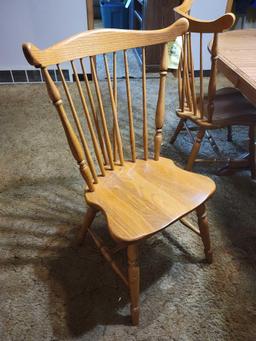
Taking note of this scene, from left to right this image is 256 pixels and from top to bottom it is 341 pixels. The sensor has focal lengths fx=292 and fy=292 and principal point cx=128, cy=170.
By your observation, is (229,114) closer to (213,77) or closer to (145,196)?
(213,77)

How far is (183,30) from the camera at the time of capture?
1.06 m

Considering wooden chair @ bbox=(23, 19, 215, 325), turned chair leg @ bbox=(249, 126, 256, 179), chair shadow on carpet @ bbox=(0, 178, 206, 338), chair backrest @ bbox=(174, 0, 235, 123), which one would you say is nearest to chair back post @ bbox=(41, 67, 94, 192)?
wooden chair @ bbox=(23, 19, 215, 325)

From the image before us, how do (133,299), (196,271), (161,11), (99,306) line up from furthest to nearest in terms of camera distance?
1. (161,11)
2. (196,271)
3. (99,306)
4. (133,299)

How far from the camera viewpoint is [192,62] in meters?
1.41

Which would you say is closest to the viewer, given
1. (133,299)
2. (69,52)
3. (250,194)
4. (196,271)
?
(69,52)

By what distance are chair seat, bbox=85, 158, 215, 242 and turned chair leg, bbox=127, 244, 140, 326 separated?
0.08 metres

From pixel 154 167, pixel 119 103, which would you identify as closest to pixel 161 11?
pixel 119 103

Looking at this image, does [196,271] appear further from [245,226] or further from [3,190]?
[3,190]

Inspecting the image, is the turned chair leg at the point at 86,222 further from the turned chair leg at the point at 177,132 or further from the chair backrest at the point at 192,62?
the turned chair leg at the point at 177,132

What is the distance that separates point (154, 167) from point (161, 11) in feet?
7.41

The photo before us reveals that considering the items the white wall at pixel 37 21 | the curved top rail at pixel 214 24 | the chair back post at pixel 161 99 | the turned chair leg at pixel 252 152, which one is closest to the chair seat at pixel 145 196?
the chair back post at pixel 161 99

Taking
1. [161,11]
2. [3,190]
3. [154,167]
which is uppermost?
[161,11]

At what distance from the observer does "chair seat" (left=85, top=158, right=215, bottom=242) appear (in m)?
0.93

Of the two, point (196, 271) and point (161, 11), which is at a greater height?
point (161, 11)
